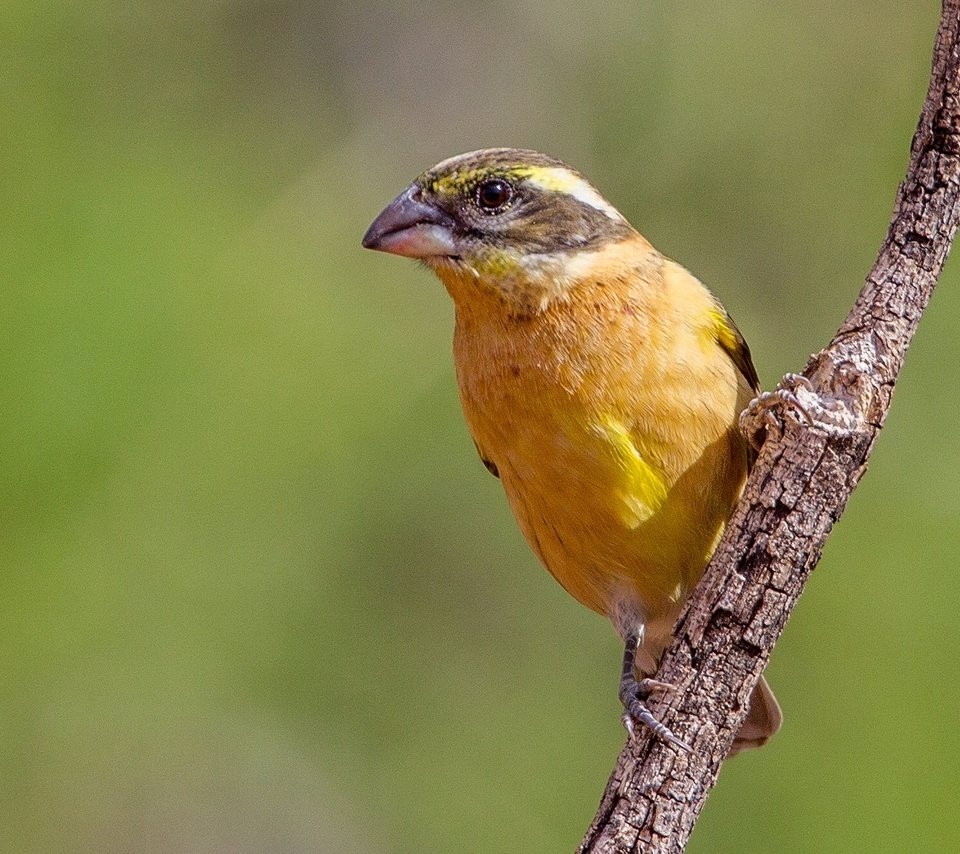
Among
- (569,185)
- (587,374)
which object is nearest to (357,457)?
(569,185)

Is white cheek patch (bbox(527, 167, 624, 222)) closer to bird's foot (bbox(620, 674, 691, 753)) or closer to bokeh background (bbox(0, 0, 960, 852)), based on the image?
bird's foot (bbox(620, 674, 691, 753))

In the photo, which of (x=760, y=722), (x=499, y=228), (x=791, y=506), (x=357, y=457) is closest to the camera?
(x=791, y=506)

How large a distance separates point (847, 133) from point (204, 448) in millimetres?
4239

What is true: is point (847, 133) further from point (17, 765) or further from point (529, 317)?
point (17, 765)

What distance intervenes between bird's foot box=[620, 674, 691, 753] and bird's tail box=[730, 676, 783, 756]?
3.73 ft

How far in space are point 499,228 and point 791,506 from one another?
1409 millimetres

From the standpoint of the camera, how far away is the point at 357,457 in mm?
7879

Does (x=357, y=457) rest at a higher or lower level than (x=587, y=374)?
higher

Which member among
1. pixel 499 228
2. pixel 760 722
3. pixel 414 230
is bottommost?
pixel 760 722

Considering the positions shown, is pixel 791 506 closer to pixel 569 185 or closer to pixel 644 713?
pixel 644 713

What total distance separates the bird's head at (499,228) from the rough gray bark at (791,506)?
41.7 inches

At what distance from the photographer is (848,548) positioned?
23.5 ft

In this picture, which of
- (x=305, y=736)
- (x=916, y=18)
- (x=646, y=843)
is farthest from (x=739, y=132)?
(x=646, y=843)

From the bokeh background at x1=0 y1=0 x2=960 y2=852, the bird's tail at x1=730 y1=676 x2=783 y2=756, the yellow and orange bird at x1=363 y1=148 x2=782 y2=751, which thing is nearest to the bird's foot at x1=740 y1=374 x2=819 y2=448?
the yellow and orange bird at x1=363 y1=148 x2=782 y2=751
